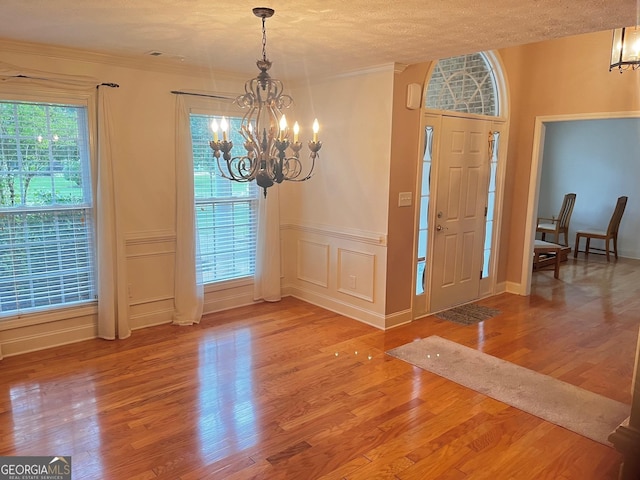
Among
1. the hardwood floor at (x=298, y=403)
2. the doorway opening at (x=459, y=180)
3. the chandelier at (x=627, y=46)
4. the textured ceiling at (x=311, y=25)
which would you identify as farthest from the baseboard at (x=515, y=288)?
the textured ceiling at (x=311, y=25)

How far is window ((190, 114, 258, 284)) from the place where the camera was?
4.53m

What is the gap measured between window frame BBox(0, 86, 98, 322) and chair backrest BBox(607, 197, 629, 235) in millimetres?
7307

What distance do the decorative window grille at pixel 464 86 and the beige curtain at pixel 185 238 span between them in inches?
90.7

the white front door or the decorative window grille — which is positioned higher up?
the decorative window grille

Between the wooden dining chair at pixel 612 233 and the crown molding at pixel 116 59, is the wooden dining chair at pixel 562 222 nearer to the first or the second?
the wooden dining chair at pixel 612 233

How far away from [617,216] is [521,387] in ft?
17.5

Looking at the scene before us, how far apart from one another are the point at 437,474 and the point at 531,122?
4219mm

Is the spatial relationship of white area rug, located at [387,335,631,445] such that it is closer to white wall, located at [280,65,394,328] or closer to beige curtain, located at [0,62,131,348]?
white wall, located at [280,65,394,328]

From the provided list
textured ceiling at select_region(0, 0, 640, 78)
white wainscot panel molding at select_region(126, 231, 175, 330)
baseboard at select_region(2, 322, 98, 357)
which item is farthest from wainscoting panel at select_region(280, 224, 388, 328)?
baseboard at select_region(2, 322, 98, 357)

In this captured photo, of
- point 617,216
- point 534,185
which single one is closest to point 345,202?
point 534,185

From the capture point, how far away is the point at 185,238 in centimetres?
442

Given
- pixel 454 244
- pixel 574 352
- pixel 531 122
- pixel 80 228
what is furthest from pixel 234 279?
pixel 531 122

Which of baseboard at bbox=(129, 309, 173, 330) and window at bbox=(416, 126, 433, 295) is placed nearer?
baseboard at bbox=(129, 309, 173, 330)

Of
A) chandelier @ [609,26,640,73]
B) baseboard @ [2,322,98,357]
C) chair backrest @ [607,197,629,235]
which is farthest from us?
chair backrest @ [607,197,629,235]
